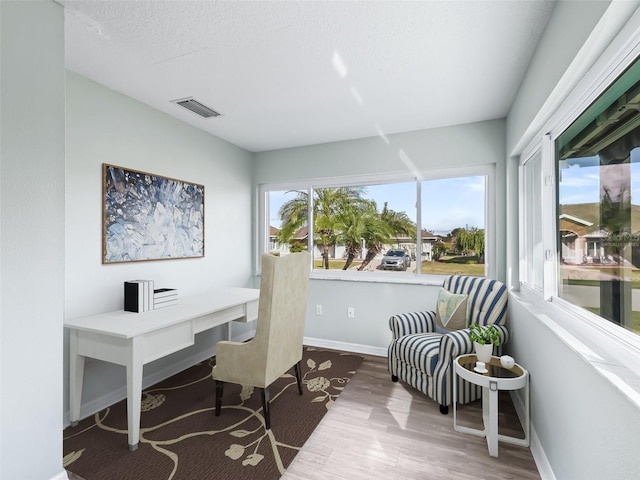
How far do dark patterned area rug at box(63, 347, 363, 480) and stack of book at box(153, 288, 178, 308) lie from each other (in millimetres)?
751

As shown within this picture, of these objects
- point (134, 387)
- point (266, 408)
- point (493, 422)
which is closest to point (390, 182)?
point (493, 422)

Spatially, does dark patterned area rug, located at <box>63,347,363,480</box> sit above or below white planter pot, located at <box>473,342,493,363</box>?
below

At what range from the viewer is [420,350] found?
249 centimetres

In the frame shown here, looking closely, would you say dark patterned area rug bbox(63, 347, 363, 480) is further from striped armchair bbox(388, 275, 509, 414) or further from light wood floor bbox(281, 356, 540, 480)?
striped armchair bbox(388, 275, 509, 414)

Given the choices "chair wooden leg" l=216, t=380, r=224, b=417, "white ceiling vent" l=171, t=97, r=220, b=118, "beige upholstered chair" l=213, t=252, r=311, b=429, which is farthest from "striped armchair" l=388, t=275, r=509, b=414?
"white ceiling vent" l=171, t=97, r=220, b=118

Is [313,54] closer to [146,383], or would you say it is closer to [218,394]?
[218,394]

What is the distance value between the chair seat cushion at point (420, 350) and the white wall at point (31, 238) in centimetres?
224

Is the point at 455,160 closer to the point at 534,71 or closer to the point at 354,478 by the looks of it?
the point at 534,71

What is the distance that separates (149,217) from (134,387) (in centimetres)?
142

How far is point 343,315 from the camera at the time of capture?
12.2 ft

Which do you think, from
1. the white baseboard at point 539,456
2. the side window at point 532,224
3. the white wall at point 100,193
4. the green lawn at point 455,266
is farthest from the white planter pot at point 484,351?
the white wall at point 100,193

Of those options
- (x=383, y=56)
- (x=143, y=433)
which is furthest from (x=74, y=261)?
(x=383, y=56)

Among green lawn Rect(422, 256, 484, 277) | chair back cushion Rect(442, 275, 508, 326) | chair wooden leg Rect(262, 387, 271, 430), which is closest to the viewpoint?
chair wooden leg Rect(262, 387, 271, 430)

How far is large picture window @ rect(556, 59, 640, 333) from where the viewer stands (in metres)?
1.17
